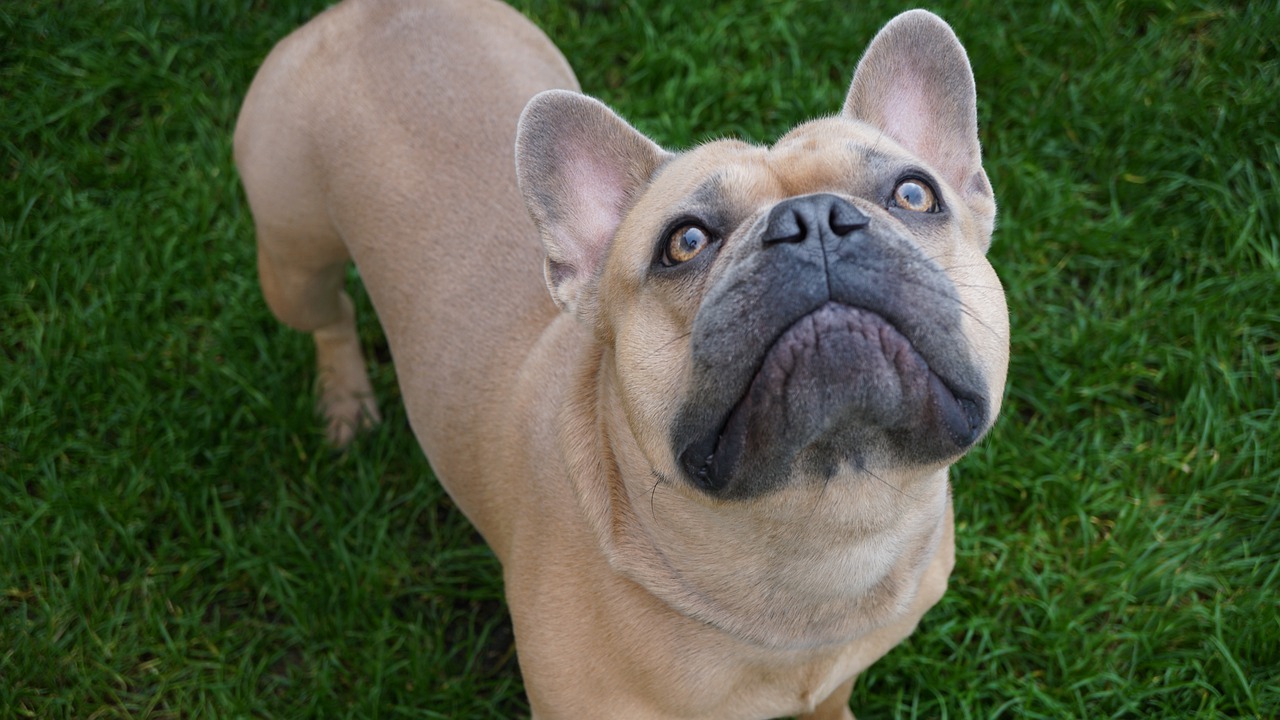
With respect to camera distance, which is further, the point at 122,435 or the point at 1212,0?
the point at 1212,0

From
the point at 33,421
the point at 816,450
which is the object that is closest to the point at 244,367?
the point at 33,421

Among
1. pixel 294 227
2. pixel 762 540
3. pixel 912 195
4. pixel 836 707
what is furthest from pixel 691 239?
pixel 294 227

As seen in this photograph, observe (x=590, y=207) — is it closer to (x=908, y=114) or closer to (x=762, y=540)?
(x=908, y=114)

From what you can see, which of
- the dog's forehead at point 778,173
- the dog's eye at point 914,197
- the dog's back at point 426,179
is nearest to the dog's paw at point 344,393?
the dog's back at point 426,179

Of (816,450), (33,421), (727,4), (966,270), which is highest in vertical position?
(966,270)

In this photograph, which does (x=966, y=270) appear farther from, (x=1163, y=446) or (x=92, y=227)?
(x=92, y=227)

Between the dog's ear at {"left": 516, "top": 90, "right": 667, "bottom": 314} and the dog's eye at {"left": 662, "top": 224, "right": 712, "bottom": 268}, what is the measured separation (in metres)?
0.43

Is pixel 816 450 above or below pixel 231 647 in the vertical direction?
above

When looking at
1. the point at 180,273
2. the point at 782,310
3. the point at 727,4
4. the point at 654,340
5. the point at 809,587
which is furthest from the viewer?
the point at 727,4

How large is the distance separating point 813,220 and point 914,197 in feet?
1.70

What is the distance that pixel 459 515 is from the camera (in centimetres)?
490

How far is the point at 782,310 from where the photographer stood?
2.36m

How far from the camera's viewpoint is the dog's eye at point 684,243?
2730 mm

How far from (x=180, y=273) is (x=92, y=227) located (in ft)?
1.80
